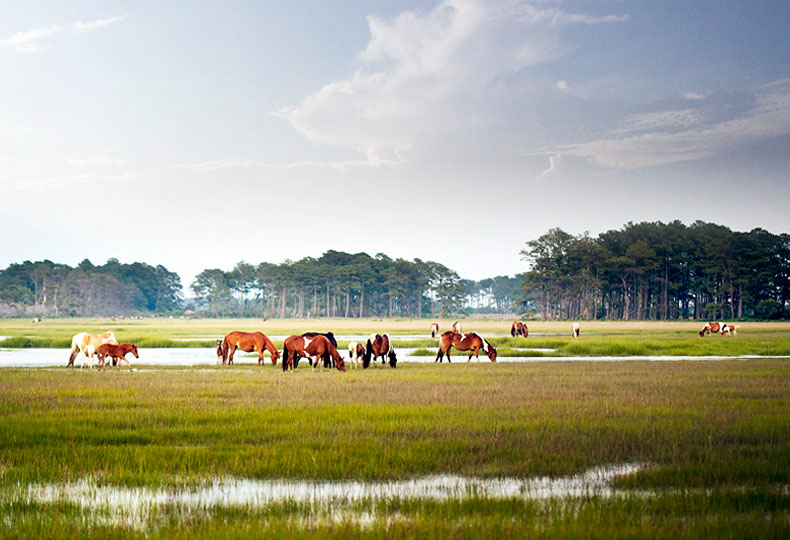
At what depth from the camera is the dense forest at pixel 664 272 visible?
104 meters

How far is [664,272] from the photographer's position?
4619 inches

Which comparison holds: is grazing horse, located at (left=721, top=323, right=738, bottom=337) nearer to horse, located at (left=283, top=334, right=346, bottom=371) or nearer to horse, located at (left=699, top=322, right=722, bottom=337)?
horse, located at (left=699, top=322, right=722, bottom=337)

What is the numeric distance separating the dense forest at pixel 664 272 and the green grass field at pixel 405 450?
96296mm

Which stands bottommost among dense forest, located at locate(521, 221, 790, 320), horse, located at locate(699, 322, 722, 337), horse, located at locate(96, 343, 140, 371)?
horse, located at locate(699, 322, 722, 337)

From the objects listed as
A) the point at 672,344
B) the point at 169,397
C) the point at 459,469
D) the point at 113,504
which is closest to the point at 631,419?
the point at 459,469

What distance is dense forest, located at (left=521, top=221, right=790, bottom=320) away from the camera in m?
104

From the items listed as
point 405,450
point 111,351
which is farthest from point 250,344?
point 405,450

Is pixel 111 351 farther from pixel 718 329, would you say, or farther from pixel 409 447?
pixel 718 329

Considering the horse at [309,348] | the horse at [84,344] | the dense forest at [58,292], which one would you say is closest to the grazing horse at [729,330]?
the horse at [309,348]

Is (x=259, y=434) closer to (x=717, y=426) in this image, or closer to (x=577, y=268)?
(x=717, y=426)

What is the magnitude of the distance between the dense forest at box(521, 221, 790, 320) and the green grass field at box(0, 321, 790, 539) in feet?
316

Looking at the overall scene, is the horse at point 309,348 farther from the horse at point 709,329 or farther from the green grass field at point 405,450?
the horse at point 709,329

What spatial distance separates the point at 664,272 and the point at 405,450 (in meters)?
118

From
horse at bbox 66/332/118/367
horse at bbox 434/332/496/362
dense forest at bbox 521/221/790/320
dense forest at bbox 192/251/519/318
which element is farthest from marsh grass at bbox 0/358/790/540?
dense forest at bbox 192/251/519/318
